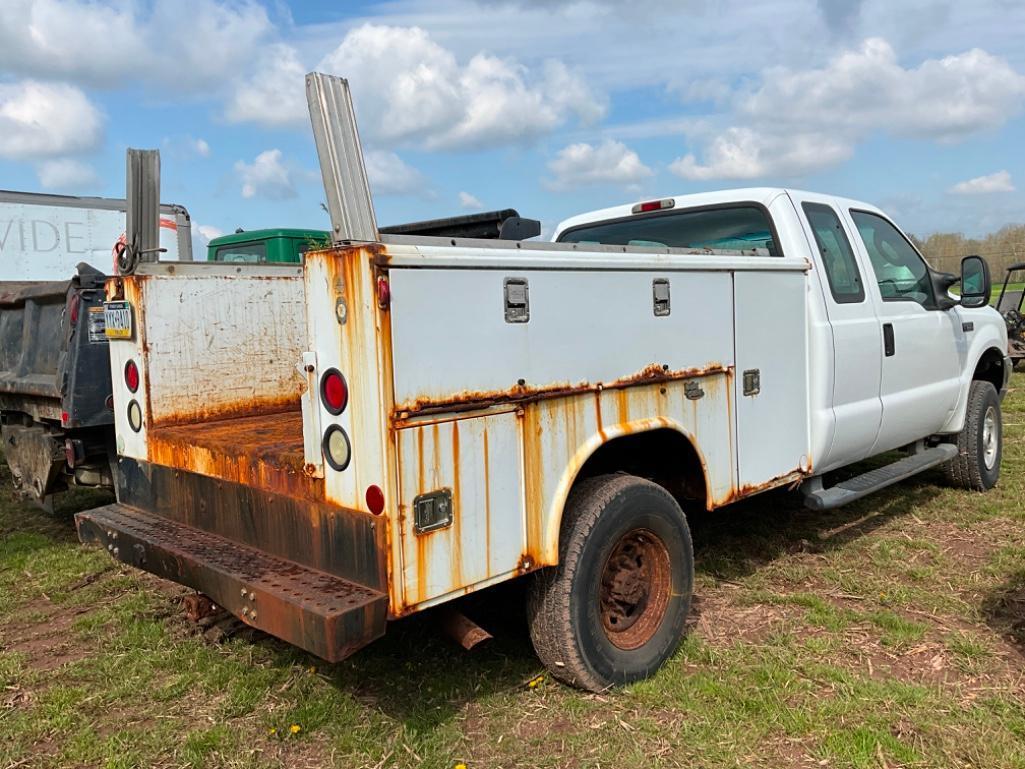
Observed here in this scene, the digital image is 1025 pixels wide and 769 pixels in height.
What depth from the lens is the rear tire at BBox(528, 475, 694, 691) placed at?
314 cm

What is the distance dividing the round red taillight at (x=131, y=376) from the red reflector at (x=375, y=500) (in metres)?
1.68

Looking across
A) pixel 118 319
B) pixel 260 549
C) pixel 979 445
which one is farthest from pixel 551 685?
pixel 979 445

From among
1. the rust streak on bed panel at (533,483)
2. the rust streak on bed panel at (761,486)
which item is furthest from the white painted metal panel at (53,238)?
the rust streak on bed panel at (533,483)

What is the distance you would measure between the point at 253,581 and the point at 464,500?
0.76 metres

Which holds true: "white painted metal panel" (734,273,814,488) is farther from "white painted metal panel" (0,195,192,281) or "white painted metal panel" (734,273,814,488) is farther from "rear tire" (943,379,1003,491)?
"white painted metal panel" (0,195,192,281)

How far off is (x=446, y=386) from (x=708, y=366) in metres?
1.46

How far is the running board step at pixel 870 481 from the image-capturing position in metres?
4.54

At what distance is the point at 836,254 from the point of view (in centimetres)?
477

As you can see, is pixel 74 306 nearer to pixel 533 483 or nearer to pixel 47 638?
pixel 47 638

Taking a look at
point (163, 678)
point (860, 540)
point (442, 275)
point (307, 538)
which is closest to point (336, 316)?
point (442, 275)

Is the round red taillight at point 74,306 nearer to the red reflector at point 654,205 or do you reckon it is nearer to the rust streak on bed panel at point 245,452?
the rust streak on bed panel at point 245,452

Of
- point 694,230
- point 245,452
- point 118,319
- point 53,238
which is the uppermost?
point 53,238

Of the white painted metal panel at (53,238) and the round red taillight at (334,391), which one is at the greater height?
the white painted metal panel at (53,238)

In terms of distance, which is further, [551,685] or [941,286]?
[941,286]
